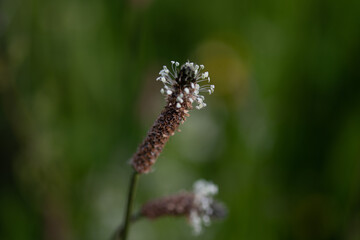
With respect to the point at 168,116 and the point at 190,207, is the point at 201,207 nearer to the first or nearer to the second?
the point at 190,207

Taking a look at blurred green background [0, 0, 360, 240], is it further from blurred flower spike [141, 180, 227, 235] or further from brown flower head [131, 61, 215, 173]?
brown flower head [131, 61, 215, 173]

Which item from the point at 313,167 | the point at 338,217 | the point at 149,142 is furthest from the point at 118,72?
the point at 149,142

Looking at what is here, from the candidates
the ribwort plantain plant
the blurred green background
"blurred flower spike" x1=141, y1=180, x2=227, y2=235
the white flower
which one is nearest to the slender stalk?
→ the ribwort plantain plant

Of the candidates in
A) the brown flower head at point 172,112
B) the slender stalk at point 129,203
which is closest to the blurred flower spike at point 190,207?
the slender stalk at point 129,203

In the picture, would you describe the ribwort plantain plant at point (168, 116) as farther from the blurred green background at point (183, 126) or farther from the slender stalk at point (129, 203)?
the blurred green background at point (183, 126)

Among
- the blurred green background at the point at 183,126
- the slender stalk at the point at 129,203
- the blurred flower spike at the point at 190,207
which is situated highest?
the blurred green background at the point at 183,126

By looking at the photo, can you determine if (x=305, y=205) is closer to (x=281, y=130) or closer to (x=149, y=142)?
(x=281, y=130)
